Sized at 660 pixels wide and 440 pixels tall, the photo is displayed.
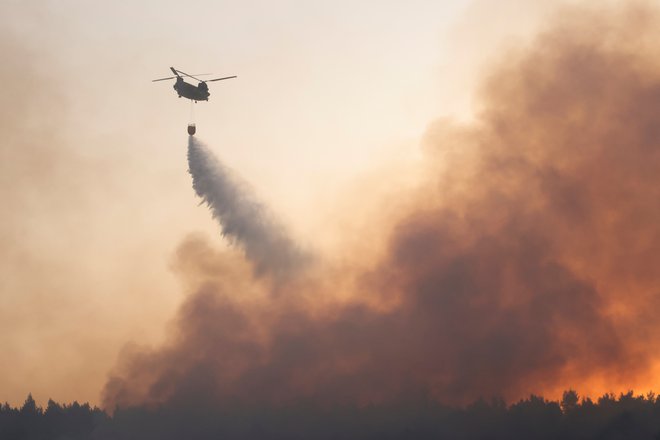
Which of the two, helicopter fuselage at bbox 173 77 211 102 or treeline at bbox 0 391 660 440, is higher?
helicopter fuselage at bbox 173 77 211 102

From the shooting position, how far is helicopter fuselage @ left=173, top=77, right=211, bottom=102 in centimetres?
12838

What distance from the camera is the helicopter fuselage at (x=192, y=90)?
128375 mm

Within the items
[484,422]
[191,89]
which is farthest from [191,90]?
[484,422]

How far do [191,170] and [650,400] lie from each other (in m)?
88.0

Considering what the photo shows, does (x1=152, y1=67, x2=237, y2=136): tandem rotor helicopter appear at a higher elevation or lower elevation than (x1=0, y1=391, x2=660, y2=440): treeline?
higher

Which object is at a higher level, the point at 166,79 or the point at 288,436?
the point at 166,79

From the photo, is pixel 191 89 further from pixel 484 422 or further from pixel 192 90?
pixel 484 422

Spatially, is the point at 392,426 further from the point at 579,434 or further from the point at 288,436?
the point at 579,434

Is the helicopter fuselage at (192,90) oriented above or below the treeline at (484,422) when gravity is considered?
above

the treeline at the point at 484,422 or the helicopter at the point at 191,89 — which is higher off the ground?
the helicopter at the point at 191,89

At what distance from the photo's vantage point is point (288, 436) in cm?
16912

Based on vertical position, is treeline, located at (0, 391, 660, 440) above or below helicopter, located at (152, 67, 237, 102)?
below

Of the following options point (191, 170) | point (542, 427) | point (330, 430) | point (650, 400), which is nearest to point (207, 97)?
point (191, 170)

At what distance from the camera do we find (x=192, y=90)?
129 m
